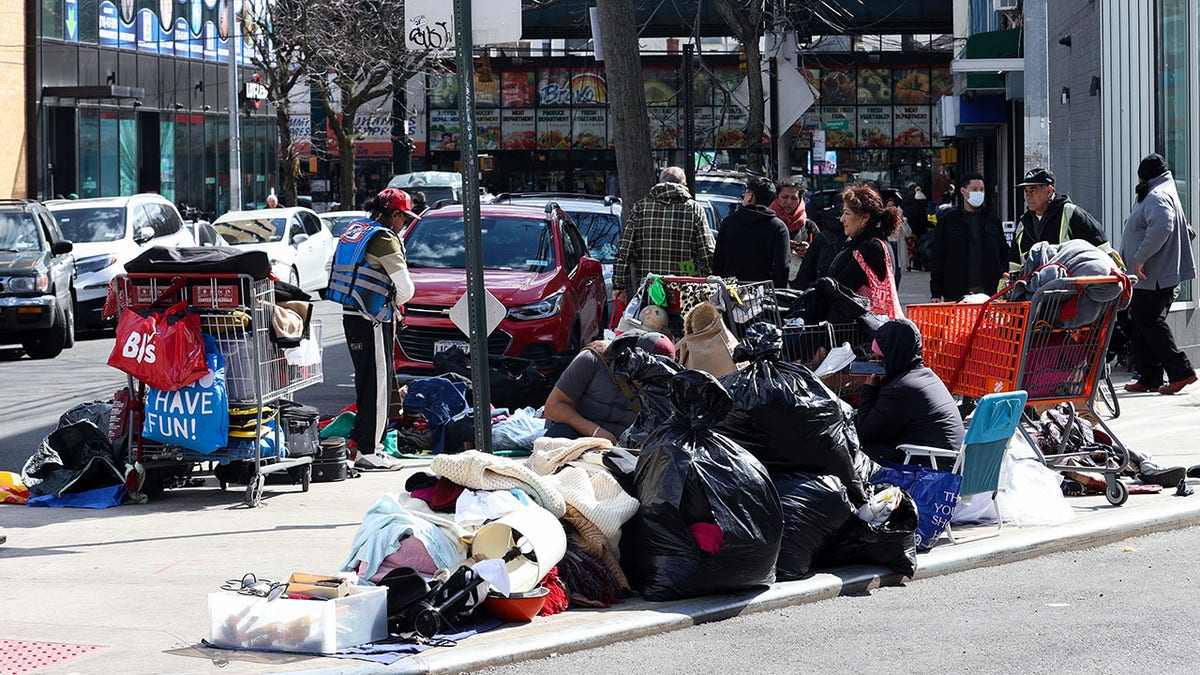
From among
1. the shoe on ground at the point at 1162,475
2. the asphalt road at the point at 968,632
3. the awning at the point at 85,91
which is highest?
the awning at the point at 85,91

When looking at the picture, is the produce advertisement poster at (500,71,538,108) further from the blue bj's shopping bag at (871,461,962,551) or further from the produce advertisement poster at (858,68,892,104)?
the blue bj's shopping bag at (871,461,962,551)

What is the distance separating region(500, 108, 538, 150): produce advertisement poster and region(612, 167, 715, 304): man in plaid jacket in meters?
49.1

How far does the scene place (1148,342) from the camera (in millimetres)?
13648

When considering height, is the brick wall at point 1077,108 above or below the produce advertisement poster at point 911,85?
below

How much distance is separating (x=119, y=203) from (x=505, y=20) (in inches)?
596

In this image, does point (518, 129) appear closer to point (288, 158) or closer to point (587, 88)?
point (587, 88)

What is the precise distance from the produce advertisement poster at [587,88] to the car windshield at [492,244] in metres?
45.4

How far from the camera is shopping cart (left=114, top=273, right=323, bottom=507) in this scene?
929 centimetres

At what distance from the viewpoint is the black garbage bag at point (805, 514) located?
7.31 m

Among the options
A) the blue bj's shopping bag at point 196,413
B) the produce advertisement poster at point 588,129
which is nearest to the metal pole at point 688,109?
the blue bj's shopping bag at point 196,413

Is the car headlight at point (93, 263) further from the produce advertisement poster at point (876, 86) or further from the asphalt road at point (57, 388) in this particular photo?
the produce advertisement poster at point (876, 86)

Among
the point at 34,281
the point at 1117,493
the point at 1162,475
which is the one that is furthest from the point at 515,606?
the point at 34,281

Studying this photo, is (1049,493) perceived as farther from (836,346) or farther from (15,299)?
(15,299)

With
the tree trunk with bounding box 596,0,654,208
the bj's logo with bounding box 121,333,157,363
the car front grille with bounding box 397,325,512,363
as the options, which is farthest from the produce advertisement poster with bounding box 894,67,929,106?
the bj's logo with bounding box 121,333,157,363
